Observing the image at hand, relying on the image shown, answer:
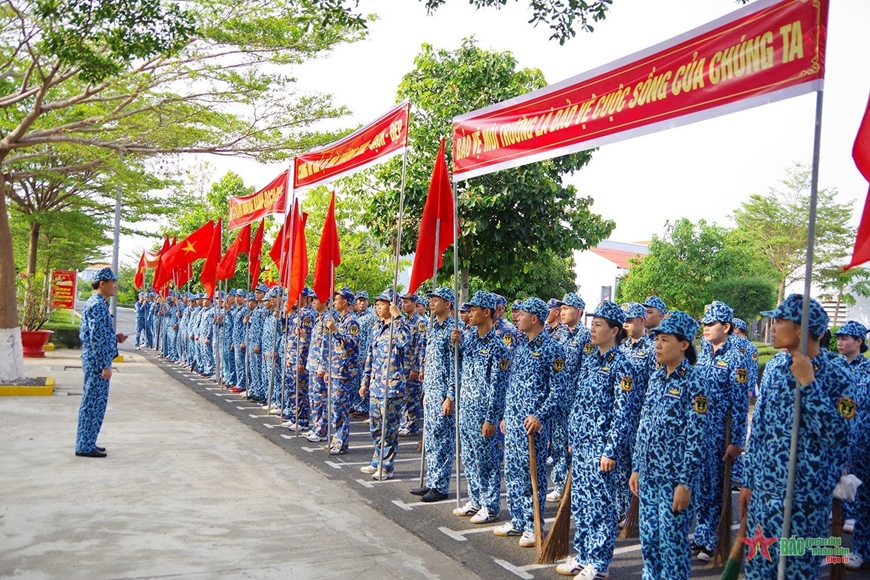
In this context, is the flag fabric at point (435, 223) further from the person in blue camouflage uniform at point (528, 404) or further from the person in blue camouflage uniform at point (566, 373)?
the person in blue camouflage uniform at point (528, 404)

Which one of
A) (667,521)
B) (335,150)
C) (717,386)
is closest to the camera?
(667,521)

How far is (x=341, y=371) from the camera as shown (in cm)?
941

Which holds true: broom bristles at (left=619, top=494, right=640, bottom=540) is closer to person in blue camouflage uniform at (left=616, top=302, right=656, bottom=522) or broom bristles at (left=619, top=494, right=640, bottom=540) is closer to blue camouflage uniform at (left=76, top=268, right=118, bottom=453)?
person in blue camouflage uniform at (left=616, top=302, right=656, bottom=522)

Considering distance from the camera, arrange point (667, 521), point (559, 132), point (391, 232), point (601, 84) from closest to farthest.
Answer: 1. point (667, 521)
2. point (601, 84)
3. point (559, 132)
4. point (391, 232)

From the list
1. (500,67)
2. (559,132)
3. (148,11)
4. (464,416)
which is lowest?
(464,416)

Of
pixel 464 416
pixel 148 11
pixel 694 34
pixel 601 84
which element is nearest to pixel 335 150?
pixel 148 11

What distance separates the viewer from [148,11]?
814 centimetres

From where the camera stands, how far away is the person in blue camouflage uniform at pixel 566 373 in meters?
6.63

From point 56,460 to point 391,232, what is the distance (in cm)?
803

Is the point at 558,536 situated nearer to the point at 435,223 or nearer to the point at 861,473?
the point at 861,473

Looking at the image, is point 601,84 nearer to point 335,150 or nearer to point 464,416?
point 464,416

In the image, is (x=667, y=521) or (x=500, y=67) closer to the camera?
(x=667, y=521)

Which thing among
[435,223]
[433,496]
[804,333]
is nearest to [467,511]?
[433,496]

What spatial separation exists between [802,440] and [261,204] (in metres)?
10.7
